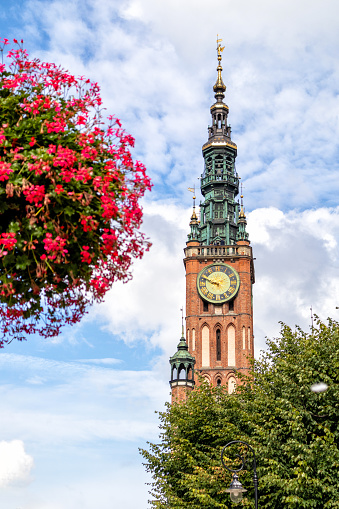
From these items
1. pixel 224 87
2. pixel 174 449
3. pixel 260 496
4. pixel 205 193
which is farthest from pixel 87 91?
pixel 224 87

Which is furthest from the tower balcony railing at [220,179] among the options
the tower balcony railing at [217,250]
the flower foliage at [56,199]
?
the flower foliage at [56,199]

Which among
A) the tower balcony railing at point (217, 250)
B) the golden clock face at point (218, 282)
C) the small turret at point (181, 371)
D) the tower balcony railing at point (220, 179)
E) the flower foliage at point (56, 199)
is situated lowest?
the flower foliage at point (56, 199)

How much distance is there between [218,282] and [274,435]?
195ft

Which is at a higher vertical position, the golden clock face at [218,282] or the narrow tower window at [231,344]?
the golden clock face at [218,282]

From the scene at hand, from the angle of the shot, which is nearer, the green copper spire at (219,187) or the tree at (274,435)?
the tree at (274,435)

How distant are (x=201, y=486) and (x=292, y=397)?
684cm

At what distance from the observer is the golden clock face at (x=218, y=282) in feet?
282

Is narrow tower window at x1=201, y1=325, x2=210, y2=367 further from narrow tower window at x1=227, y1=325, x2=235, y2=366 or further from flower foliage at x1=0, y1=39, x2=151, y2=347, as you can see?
flower foliage at x1=0, y1=39, x2=151, y2=347

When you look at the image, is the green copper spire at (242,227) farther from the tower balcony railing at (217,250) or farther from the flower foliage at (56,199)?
the flower foliage at (56,199)

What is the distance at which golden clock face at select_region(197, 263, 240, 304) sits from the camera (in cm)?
8594

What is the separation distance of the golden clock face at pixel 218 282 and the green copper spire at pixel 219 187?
4.22m

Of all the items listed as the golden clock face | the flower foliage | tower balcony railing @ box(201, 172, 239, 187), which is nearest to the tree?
the flower foliage

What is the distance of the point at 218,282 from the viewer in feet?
285

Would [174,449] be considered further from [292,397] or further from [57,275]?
[57,275]
